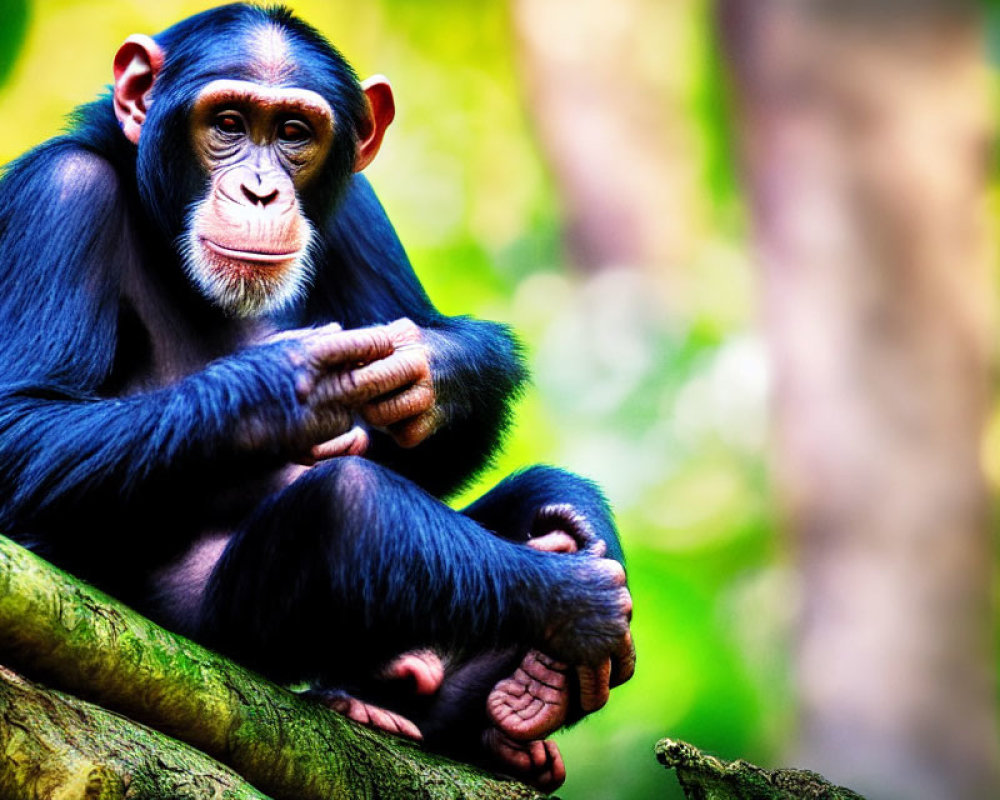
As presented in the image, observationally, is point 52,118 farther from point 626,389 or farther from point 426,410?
point 426,410

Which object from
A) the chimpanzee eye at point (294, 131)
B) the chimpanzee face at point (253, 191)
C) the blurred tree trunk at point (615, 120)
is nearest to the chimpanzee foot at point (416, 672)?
the chimpanzee face at point (253, 191)

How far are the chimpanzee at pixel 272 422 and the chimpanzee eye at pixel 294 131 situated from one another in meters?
0.02

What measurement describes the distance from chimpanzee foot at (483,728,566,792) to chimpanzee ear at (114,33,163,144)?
1.55m

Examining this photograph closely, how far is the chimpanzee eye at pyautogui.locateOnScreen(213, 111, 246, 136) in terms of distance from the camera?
3.38m

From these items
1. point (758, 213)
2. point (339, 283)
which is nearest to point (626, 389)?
point (758, 213)

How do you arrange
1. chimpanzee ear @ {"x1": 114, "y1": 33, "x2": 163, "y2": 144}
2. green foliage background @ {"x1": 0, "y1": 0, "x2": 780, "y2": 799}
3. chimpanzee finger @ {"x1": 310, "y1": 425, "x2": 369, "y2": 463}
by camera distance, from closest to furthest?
chimpanzee finger @ {"x1": 310, "y1": 425, "x2": 369, "y2": 463}
chimpanzee ear @ {"x1": 114, "y1": 33, "x2": 163, "y2": 144}
green foliage background @ {"x1": 0, "y1": 0, "x2": 780, "y2": 799}

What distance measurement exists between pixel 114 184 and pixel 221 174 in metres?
0.23

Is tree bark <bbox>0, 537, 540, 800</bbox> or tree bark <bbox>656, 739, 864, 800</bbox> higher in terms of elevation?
tree bark <bbox>656, 739, 864, 800</bbox>

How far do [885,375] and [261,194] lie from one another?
5.13 meters

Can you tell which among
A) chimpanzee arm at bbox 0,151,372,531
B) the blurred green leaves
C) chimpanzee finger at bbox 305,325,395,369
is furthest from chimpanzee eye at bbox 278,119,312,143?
the blurred green leaves

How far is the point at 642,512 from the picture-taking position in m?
7.78

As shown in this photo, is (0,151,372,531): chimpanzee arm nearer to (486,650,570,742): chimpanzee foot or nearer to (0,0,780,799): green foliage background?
(486,650,570,742): chimpanzee foot

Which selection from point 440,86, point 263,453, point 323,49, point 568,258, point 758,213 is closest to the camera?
point 263,453

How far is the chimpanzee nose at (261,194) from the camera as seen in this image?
3.24 metres
